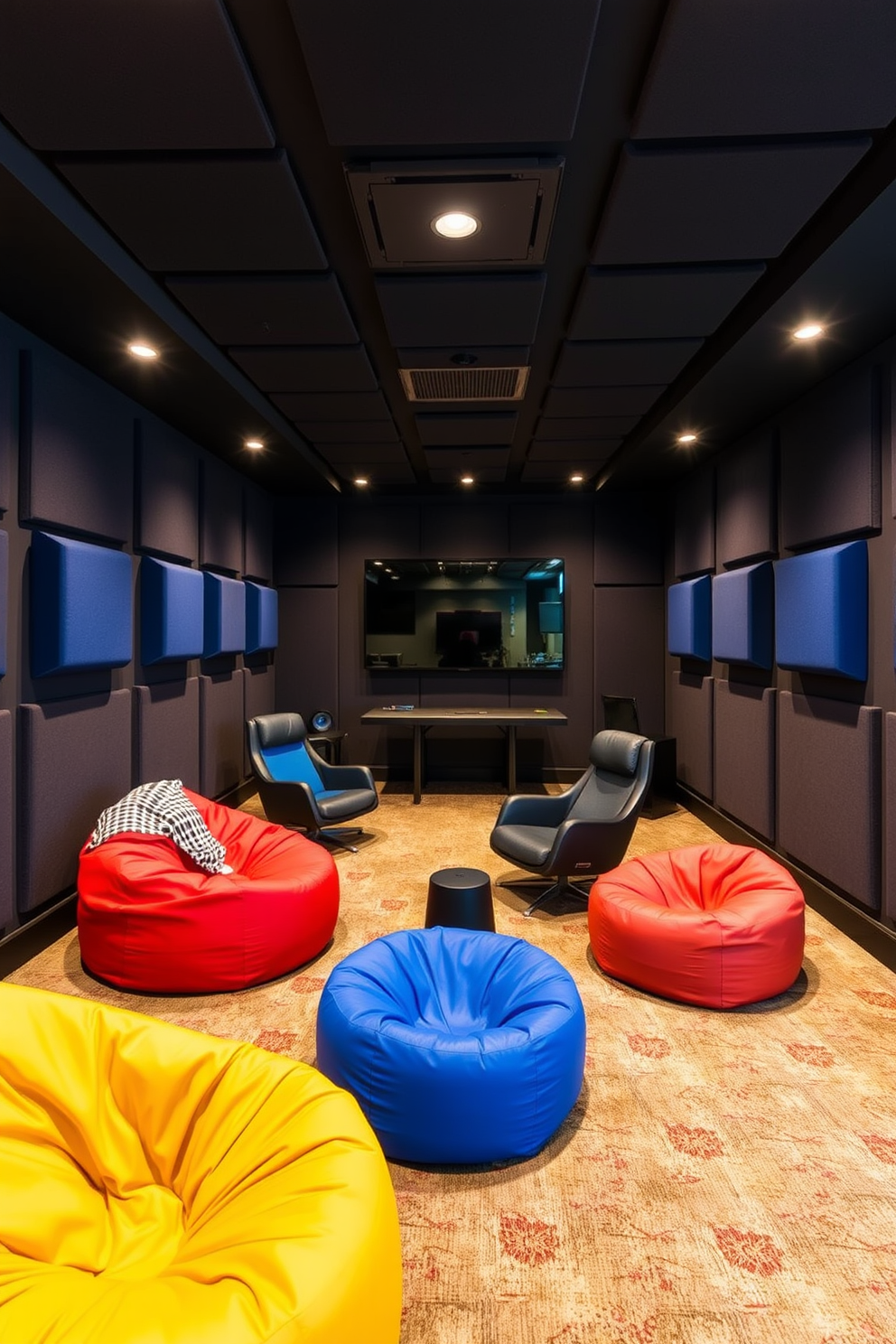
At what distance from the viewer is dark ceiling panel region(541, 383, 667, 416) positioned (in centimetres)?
402

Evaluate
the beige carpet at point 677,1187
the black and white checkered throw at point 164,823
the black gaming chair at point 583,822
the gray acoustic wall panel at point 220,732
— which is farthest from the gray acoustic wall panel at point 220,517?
the beige carpet at point 677,1187

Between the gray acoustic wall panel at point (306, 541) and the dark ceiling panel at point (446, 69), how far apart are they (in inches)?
187

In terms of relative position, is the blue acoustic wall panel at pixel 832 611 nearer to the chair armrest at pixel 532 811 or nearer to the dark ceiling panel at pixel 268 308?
the chair armrest at pixel 532 811

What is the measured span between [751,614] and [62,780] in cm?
385

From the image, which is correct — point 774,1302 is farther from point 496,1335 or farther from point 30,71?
point 30,71

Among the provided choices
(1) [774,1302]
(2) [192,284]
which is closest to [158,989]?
(1) [774,1302]

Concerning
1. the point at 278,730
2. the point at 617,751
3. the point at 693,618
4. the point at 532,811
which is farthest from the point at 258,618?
the point at 693,618

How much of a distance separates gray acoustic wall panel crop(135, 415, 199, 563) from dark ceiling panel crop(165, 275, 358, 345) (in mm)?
963

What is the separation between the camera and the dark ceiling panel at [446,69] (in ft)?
5.33

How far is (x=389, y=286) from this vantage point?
113 inches

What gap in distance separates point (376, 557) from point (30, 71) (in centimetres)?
500

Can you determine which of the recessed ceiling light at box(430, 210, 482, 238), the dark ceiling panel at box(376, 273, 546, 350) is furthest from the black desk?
the recessed ceiling light at box(430, 210, 482, 238)

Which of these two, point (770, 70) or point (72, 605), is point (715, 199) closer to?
point (770, 70)

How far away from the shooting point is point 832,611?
324 centimetres
